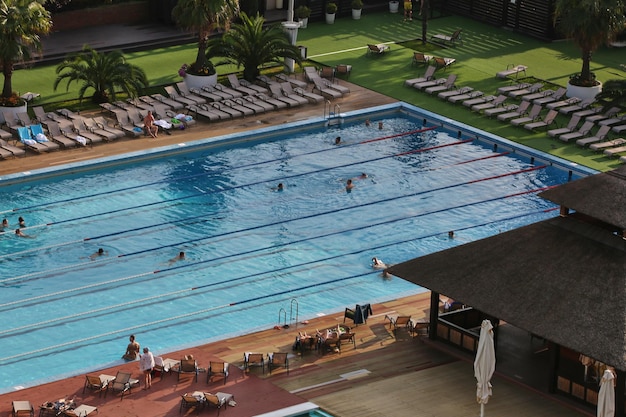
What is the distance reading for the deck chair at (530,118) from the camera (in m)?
55.8

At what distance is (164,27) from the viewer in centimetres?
6606

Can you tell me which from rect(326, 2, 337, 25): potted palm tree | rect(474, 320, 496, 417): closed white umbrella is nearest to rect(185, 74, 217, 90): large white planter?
rect(326, 2, 337, 25): potted palm tree

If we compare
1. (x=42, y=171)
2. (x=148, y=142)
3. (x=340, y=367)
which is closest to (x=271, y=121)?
(x=148, y=142)

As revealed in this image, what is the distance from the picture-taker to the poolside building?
113ft

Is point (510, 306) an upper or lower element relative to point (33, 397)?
upper

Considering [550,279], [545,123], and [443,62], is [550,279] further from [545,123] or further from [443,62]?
A: [443,62]

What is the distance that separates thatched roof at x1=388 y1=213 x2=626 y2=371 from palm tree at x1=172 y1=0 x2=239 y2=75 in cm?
2211

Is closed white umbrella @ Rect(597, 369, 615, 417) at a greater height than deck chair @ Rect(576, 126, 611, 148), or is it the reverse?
closed white umbrella @ Rect(597, 369, 615, 417)

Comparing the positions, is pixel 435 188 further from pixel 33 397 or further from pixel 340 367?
pixel 33 397

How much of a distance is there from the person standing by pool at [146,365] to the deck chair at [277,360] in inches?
121

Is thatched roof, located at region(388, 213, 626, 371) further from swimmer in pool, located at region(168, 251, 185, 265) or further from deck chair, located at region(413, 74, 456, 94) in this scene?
deck chair, located at region(413, 74, 456, 94)

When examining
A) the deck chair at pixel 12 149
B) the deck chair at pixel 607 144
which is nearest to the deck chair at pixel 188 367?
the deck chair at pixel 12 149

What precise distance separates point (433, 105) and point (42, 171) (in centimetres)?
1692

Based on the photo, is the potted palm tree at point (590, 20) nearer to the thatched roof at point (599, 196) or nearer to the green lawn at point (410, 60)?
the green lawn at point (410, 60)
